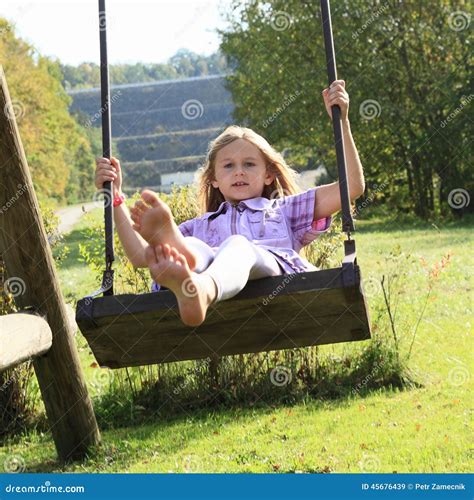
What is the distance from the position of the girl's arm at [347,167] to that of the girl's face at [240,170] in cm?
28

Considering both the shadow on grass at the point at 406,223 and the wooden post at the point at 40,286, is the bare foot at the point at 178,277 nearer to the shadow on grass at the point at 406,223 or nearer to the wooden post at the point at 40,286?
the wooden post at the point at 40,286

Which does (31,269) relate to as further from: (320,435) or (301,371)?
(301,371)

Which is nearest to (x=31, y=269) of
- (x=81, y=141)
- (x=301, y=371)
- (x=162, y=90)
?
(x=301, y=371)

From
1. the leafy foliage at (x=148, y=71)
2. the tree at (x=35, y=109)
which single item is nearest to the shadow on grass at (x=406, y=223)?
the tree at (x=35, y=109)

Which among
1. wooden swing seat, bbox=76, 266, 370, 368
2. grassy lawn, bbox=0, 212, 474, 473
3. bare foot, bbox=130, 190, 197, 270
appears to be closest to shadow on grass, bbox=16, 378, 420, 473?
grassy lawn, bbox=0, 212, 474, 473

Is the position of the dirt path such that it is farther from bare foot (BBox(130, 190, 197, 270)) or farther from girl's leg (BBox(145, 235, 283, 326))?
bare foot (BBox(130, 190, 197, 270))

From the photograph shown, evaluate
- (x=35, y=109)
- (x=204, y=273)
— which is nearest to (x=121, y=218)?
(x=204, y=273)

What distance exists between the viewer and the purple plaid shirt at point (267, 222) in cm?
376

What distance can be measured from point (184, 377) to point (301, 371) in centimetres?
76

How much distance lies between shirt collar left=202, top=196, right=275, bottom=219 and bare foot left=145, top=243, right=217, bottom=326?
122 cm

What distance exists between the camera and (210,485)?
4266 mm

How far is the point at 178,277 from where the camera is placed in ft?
8.44

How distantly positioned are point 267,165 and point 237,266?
3.54 ft

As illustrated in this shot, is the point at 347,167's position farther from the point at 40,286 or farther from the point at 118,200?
the point at 40,286
